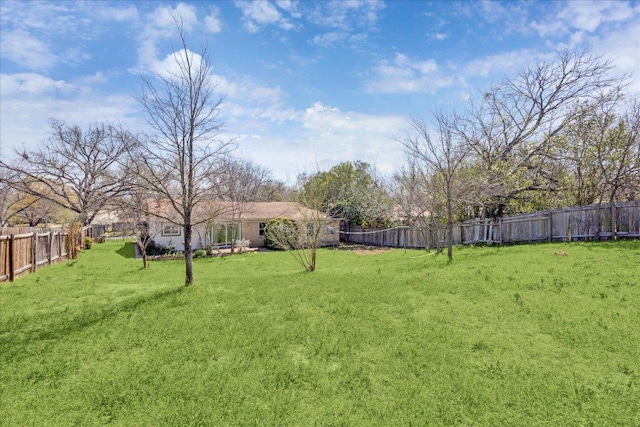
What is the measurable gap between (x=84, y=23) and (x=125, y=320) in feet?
23.9

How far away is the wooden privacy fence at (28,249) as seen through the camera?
10.5m

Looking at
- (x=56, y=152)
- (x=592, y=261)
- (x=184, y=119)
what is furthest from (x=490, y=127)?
(x=56, y=152)

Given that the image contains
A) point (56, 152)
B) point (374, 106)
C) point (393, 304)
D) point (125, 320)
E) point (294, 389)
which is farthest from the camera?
point (56, 152)

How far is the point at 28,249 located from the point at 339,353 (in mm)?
12724

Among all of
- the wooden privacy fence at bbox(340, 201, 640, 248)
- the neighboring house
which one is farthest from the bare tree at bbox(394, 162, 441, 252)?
the neighboring house

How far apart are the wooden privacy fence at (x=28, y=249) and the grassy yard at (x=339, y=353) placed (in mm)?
2235

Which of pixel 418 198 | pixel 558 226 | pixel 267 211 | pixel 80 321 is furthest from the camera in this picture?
pixel 267 211

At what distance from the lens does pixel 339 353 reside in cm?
516

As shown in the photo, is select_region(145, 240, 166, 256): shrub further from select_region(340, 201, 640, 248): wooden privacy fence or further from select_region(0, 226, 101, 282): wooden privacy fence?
select_region(340, 201, 640, 248): wooden privacy fence

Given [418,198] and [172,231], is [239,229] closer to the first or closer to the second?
[172,231]

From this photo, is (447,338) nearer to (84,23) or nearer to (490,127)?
(84,23)

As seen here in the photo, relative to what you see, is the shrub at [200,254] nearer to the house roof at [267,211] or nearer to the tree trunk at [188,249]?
the house roof at [267,211]

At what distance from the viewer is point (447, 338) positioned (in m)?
5.51

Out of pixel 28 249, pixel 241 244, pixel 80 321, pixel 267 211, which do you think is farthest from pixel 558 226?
pixel 267 211
